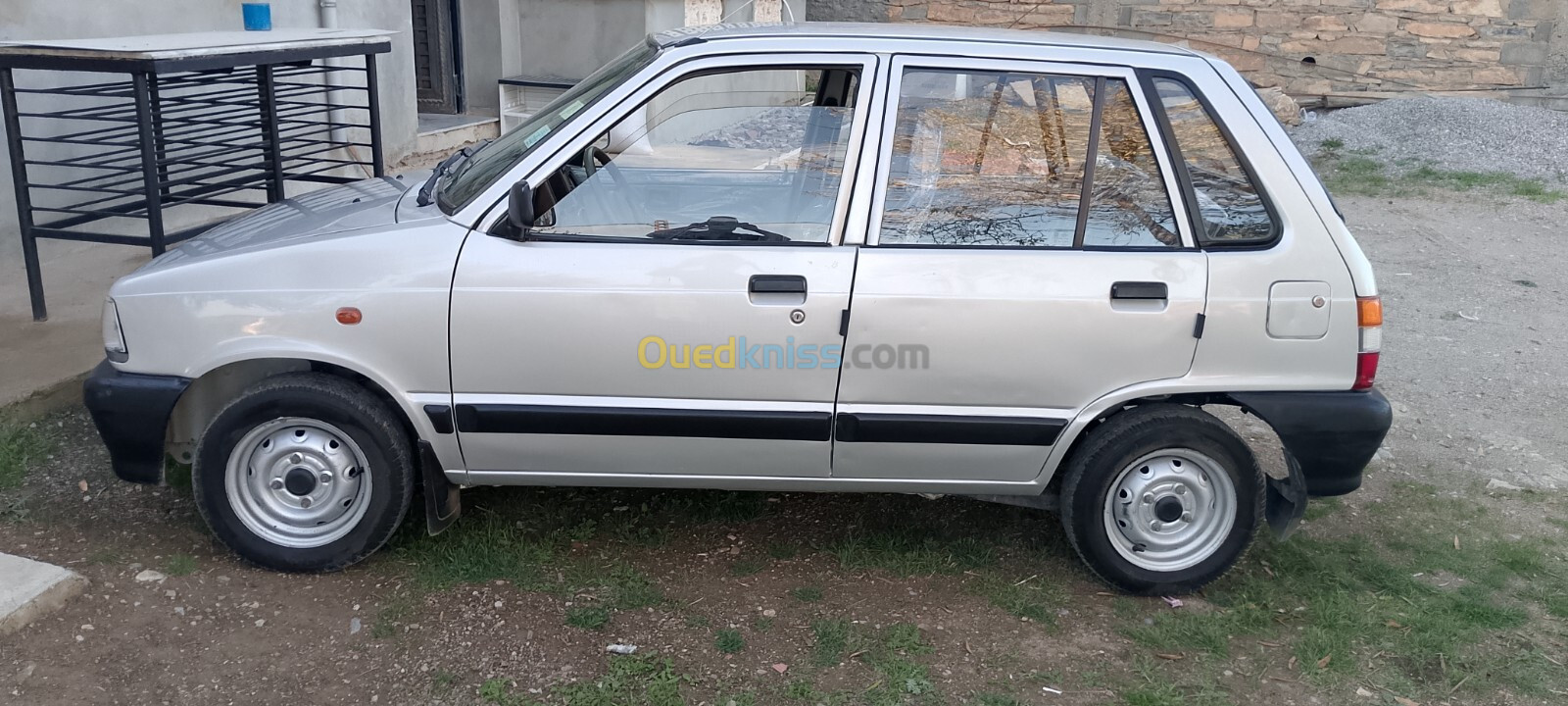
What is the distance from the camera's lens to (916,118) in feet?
12.6

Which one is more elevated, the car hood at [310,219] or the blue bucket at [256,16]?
the blue bucket at [256,16]

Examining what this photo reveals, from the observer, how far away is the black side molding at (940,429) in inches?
152

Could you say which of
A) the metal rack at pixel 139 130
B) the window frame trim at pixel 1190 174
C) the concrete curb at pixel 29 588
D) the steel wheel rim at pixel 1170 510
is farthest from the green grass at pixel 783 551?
the metal rack at pixel 139 130

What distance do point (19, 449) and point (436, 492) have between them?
2.03 metres

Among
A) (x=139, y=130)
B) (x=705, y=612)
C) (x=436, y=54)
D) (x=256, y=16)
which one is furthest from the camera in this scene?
(x=436, y=54)

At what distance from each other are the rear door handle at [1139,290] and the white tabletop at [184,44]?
14.1ft

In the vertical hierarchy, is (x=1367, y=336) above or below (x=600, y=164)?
below

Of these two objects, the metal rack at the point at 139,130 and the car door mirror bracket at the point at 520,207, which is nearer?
the car door mirror bracket at the point at 520,207

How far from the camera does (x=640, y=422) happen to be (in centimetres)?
381

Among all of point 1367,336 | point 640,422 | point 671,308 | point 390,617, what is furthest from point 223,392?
point 1367,336

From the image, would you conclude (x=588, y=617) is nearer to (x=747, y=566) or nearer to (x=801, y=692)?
(x=747, y=566)

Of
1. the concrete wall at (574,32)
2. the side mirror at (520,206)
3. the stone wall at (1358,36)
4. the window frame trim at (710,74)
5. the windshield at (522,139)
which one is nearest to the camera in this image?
the side mirror at (520,206)

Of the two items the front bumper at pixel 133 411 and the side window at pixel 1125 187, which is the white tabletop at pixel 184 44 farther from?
the side window at pixel 1125 187

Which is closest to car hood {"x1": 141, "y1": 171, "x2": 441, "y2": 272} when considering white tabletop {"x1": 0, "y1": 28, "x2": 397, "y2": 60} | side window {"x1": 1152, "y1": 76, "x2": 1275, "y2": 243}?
white tabletop {"x1": 0, "y1": 28, "x2": 397, "y2": 60}
